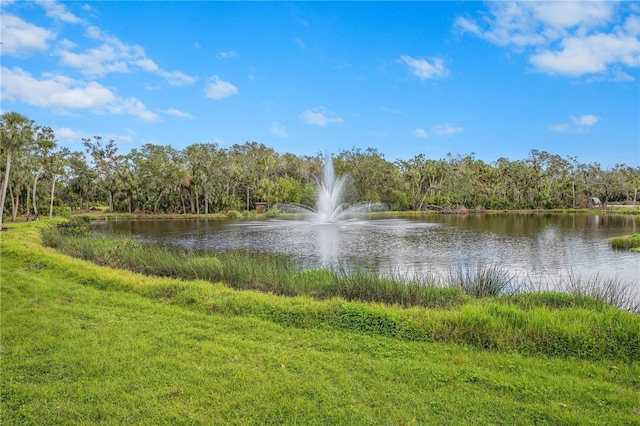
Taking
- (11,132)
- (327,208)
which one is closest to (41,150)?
(11,132)

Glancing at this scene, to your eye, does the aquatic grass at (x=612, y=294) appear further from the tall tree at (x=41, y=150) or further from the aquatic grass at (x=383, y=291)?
the tall tree at (x=41, y=150)

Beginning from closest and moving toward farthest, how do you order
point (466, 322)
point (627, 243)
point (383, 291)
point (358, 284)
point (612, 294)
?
point (466, 322) → point (612, 294) → point (383, 291) → point (358, 284) → point (627, 243)

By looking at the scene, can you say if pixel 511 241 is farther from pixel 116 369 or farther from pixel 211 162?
pixel 211 162

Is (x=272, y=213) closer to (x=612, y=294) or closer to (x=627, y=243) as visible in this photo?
(x=627, y=243)

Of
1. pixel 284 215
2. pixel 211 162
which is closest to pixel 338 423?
pixel 284 215

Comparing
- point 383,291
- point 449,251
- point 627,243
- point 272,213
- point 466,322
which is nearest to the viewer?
point 466,322

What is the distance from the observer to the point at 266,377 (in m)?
4.95

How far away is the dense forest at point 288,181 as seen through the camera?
58.8 metres

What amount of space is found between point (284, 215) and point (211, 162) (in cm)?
1506

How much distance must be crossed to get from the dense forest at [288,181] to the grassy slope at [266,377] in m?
47.3

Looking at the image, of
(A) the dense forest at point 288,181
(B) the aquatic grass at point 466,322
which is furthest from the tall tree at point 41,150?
(B) the aquatic grass at point 466,322

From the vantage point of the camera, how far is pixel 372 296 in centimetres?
990

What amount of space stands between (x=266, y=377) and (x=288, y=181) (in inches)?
2410

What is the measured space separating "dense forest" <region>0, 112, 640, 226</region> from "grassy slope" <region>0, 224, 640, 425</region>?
4725cm
